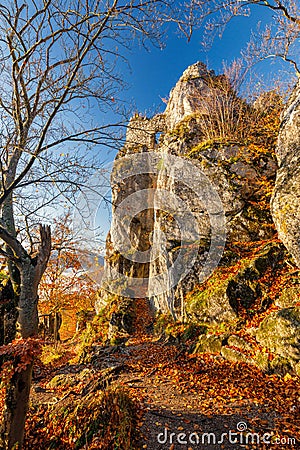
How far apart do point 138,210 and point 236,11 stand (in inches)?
469

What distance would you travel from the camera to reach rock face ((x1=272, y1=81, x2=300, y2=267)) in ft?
18.5

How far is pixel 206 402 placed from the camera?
12.9ft

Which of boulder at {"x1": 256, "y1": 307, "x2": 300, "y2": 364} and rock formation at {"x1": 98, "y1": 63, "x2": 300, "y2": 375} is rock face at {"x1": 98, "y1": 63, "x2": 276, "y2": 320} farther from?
boulder at {"x1": 256, "y1": 307, "x2": 300, "y2": 364}

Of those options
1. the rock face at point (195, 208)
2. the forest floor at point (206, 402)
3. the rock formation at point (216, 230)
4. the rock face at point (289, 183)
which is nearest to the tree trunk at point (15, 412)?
the forest floor at point (206, 402)

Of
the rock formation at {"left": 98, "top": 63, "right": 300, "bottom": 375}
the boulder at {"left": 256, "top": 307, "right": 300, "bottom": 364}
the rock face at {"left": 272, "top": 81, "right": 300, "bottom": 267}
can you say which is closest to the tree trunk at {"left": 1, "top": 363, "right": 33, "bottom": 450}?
the rock formation at {"left": 98, "top": 63, "right": 300, "bottom": 375}

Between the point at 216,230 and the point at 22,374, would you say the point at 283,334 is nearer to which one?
the point at 22,374

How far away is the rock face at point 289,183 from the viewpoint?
222 inches

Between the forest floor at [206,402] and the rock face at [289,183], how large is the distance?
125 inches

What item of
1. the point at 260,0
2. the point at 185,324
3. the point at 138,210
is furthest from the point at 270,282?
the point at 138,210

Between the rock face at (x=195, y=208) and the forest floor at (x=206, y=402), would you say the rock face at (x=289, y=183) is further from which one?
the forest floor at (x=206, y=402)

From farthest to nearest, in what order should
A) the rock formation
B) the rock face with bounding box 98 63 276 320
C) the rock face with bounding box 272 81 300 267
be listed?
the rock face with bounding box 98 63 276 320 → the rock face with bounding box 272 81 300 267 → the rock formation

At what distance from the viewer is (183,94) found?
54.1ft

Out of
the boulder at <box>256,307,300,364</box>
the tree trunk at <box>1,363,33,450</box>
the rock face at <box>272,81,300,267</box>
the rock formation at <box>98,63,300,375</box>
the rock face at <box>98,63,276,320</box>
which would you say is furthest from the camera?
the rock face at <box>98,63,276,320</box>

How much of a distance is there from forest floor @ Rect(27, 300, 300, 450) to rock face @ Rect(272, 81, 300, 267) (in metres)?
3.17
